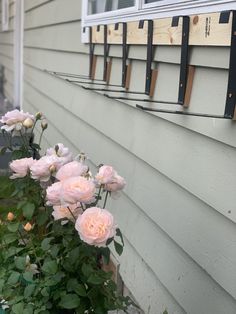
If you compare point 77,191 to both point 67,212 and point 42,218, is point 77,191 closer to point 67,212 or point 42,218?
point 67,212

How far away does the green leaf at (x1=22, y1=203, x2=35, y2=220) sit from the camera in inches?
87.3

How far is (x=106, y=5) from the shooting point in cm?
393

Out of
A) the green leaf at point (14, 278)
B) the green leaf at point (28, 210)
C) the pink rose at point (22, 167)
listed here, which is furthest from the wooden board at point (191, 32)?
the green leaf at point (14, 278)

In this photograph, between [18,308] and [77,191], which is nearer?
[77,191]

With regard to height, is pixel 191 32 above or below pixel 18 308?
above

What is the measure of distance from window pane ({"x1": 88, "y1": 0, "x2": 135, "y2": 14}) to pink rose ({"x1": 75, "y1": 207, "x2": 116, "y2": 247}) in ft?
5.81

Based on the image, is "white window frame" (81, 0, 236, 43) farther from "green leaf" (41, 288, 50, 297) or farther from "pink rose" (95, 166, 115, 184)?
"green leaf" (41, 288, 50, 297)

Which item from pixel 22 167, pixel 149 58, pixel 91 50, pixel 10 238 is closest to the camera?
pixel 22 167

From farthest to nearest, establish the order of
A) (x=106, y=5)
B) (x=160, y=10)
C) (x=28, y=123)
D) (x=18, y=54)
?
(x=18, y=54) < (x=106, y=5) < (x=160, y=10) < (x=28, y=123)

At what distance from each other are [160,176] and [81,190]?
3.14ft

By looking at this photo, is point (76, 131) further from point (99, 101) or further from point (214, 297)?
point (214, 297)

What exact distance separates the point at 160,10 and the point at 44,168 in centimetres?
112

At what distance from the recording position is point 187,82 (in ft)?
7.90

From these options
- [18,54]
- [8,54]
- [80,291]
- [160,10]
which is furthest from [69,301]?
[8,54]
